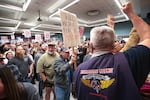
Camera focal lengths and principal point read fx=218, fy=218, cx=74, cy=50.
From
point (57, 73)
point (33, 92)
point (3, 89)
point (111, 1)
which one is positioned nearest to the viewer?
point (3, 89)

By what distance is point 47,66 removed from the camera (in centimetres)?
492

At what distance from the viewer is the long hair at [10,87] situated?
1.43 metres

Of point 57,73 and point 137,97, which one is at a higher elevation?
point 137,97

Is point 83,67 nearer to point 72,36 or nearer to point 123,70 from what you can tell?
point 123,70

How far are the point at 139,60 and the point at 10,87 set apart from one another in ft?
2.93

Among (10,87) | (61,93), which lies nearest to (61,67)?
(61,93)

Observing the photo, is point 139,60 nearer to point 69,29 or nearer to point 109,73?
point 109,73

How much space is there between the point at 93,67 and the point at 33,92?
49cm

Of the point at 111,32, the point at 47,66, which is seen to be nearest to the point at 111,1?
the point at 47,66

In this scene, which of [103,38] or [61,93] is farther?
[61,93]

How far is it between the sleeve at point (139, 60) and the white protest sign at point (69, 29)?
1.47 meters

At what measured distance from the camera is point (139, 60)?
4.93ft

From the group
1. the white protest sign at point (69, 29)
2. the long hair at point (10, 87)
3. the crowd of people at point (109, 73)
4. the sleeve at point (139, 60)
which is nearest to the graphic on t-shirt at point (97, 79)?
the crowd of people at point (109, 73)

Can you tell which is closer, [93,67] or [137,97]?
[137,97]
